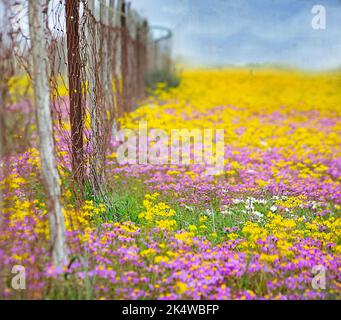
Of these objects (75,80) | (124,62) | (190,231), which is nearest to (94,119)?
(75,80)

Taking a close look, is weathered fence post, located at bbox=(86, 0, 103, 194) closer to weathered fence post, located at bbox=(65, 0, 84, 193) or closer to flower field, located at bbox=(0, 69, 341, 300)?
weathered fence post, located at bbox=(65, 0, 84, 193)

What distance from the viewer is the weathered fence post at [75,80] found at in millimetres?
5676

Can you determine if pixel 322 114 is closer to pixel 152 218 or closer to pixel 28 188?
pixel 152 218

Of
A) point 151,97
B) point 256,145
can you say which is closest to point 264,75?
point 151,97

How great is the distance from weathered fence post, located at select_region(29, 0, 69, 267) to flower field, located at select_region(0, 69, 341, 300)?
0.48 ft

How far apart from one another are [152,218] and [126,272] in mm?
1349

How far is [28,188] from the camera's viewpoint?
198 inches

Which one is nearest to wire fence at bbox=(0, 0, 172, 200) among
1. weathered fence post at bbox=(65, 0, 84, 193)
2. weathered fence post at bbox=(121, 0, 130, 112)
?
weathered fence post at bbox=(65, 0, 84, 193)

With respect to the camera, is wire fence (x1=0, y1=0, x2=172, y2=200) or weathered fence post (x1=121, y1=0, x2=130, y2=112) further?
weathered fence post (x1=121, y1=0, x2=130, y2=112)

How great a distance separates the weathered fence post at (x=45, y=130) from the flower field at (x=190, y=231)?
0.15 meters

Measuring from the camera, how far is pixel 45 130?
148 inches

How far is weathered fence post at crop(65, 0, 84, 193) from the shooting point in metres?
5.68

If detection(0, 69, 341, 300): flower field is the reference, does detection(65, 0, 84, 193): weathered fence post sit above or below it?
above

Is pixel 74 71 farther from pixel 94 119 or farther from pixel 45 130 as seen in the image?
pixel 45 130
